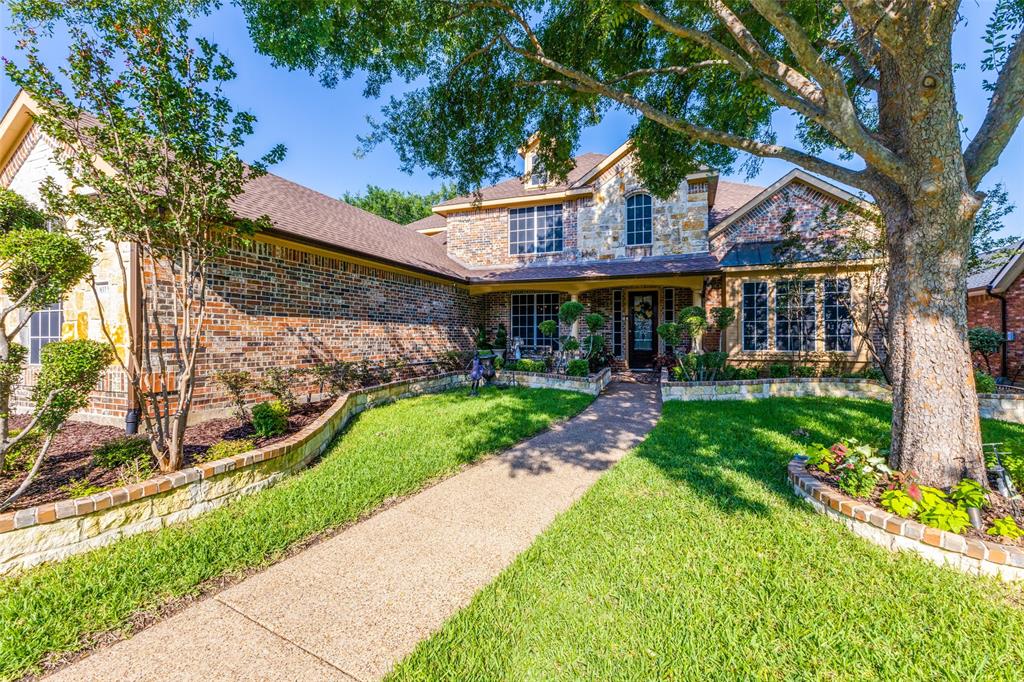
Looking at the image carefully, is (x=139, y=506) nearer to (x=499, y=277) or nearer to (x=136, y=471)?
(x=136, y=471)

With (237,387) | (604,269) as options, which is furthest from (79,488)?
(604,269)

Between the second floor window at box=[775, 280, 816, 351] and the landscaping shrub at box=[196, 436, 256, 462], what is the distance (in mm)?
12202

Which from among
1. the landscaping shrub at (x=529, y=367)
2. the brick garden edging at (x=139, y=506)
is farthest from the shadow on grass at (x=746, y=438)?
the brick garden edging at (x=139, y=506)

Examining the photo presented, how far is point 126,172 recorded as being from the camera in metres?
3.65

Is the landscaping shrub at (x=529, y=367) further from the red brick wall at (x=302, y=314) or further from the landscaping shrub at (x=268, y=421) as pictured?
the landscaping shrub at (x=268, y=421)

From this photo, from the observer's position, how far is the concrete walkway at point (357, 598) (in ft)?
6.86

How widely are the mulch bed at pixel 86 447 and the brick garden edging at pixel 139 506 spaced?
49 centimetres

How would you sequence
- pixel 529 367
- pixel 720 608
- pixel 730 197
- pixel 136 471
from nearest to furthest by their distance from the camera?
1. pixel 720 608
2. pixel 136 471
3. pixel 529 367
4. pixel 730 197

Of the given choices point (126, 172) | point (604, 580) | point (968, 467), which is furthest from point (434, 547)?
point (968, 467)

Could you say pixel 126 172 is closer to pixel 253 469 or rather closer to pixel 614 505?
pixel 253 469

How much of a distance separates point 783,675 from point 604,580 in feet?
3.41

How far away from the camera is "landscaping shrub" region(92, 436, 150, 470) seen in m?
3.92

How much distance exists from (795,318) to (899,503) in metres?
9.50

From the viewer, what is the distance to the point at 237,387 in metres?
5.67
